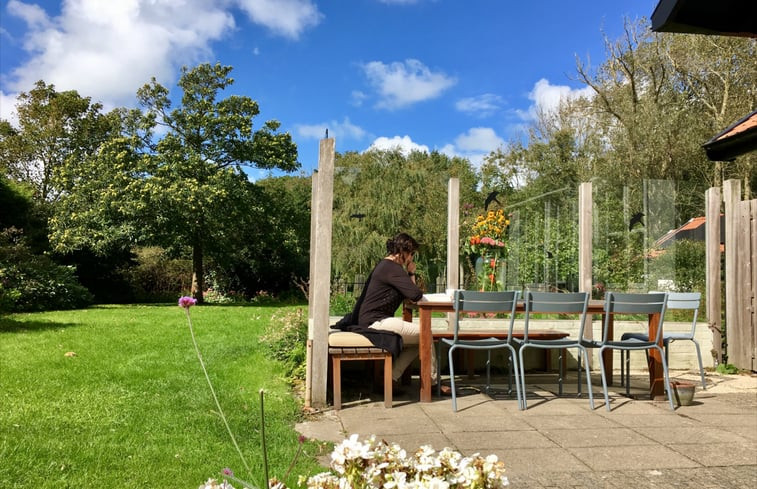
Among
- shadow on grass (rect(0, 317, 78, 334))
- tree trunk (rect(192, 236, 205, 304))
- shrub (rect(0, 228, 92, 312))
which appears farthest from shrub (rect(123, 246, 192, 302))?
shadow on grass (rect(0, 317, 78, 334))

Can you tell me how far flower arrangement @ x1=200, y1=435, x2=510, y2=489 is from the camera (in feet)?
3.84

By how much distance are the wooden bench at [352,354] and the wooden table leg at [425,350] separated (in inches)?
13.0

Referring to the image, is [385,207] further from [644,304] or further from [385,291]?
A: [644,304]

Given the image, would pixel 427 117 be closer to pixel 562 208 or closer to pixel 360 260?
pixel 562 208

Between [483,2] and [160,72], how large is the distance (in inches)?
524

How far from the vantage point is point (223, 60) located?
19.6 m

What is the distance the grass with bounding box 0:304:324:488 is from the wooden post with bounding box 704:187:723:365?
5.00 metres

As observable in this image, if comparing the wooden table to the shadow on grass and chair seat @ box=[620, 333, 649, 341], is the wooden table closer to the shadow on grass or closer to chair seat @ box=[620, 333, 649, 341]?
chair seat @ box=[620, 333, 649, 341]

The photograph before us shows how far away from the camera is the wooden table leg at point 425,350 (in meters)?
4.68

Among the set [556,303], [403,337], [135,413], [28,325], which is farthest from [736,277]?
[28,325]

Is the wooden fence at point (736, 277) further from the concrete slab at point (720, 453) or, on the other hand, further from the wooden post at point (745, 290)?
the concrete slab at point (720, 453)

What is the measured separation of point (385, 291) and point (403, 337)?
423 mm

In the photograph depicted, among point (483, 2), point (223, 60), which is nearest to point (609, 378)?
point (483, 2)

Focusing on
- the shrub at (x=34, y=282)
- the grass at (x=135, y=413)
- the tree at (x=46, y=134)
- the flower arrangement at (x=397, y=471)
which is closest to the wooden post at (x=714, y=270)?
the grass at (x=135, y=413)
